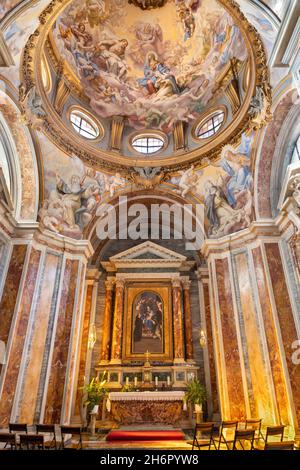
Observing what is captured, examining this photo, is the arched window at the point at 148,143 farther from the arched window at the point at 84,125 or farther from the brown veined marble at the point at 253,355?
the brown veined marble at the point at 253,355

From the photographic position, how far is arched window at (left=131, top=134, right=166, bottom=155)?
574 inches

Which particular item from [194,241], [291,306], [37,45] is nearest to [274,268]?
[291,306]

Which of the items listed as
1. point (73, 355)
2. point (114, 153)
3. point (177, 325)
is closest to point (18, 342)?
point (73, 355)

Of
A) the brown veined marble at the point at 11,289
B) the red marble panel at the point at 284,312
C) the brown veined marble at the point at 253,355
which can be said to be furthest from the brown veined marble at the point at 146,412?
the brown veined marble at the point at 11,289

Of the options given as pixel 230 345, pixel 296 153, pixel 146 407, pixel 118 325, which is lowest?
pixel 146 407

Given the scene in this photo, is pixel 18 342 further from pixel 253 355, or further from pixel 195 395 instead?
pixel 253 355

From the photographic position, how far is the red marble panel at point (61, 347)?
30.7 ft

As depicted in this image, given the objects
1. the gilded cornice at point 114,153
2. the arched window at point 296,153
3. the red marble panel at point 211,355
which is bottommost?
the red marble panel at point 211,355

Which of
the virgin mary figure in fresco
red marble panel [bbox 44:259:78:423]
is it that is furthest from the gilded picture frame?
the virgin mary figure in fresco

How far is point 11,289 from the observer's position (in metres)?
9.27

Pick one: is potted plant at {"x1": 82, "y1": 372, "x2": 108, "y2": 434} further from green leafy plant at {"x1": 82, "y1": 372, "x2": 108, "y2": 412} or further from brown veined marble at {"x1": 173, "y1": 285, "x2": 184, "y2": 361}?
brown veined marble at {"x1": 173, "y1": 285, "x2": 184, "y2": 361}

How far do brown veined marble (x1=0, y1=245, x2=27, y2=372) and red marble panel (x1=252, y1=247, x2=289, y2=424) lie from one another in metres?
7.48

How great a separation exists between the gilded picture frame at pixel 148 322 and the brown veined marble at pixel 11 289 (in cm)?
564

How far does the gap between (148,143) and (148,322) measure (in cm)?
834
